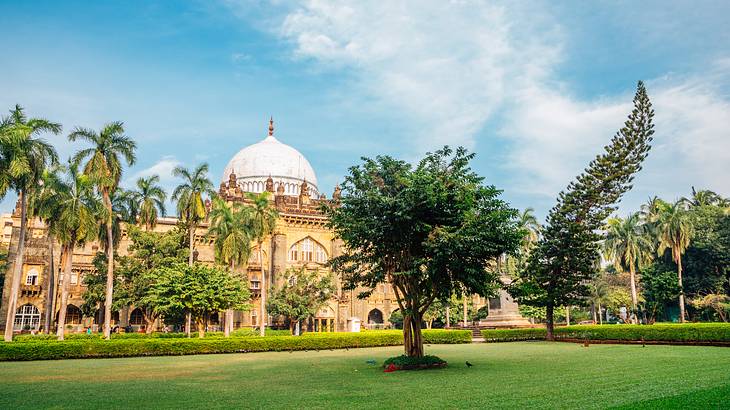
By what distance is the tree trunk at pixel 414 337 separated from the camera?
19.5 m

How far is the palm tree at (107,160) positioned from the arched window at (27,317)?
21.6 m

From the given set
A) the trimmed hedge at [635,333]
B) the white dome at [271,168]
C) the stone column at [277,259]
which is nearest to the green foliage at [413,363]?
the trimmed hedge at [635,333]

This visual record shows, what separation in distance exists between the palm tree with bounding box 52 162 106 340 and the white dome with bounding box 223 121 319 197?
3085 cm

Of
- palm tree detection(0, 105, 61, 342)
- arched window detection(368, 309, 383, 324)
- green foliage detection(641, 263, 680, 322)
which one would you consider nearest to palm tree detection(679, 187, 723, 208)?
green foliage detection(641, 263, 680, 322)

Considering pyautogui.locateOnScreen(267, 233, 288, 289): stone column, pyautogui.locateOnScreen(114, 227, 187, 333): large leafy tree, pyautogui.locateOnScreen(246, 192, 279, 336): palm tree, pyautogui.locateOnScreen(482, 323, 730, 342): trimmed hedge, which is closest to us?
pyautogui.locateOnScreen(482, 323, 730, 342): trimmed hedge

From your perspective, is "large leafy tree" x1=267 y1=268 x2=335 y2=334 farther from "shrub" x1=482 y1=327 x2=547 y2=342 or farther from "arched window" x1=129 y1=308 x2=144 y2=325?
"arched window" x1=129 y1=308 x2=144 y2=325

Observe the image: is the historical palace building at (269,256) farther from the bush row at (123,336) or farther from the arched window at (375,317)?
the bush row at (123,336)

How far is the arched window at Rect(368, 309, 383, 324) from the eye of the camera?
6194cm

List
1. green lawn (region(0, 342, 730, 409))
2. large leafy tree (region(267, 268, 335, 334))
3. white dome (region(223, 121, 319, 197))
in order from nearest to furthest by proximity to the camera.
Answer: green lawn (region(0, 342, 730, 409)) < large leafy tree (region(267, 268, 335, 334)) < white dome (region(223, 121, 319, 197))

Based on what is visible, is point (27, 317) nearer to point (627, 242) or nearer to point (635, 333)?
point (635, 333)

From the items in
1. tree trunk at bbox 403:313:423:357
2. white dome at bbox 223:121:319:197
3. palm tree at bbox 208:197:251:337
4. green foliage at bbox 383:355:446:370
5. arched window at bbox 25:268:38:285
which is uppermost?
white dome at bbox 223:121:319:197

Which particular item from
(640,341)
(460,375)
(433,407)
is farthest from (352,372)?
(640,341)

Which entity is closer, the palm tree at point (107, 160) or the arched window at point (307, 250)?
the palm tree at point (107, 160)

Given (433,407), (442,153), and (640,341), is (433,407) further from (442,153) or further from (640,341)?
(640,341)
